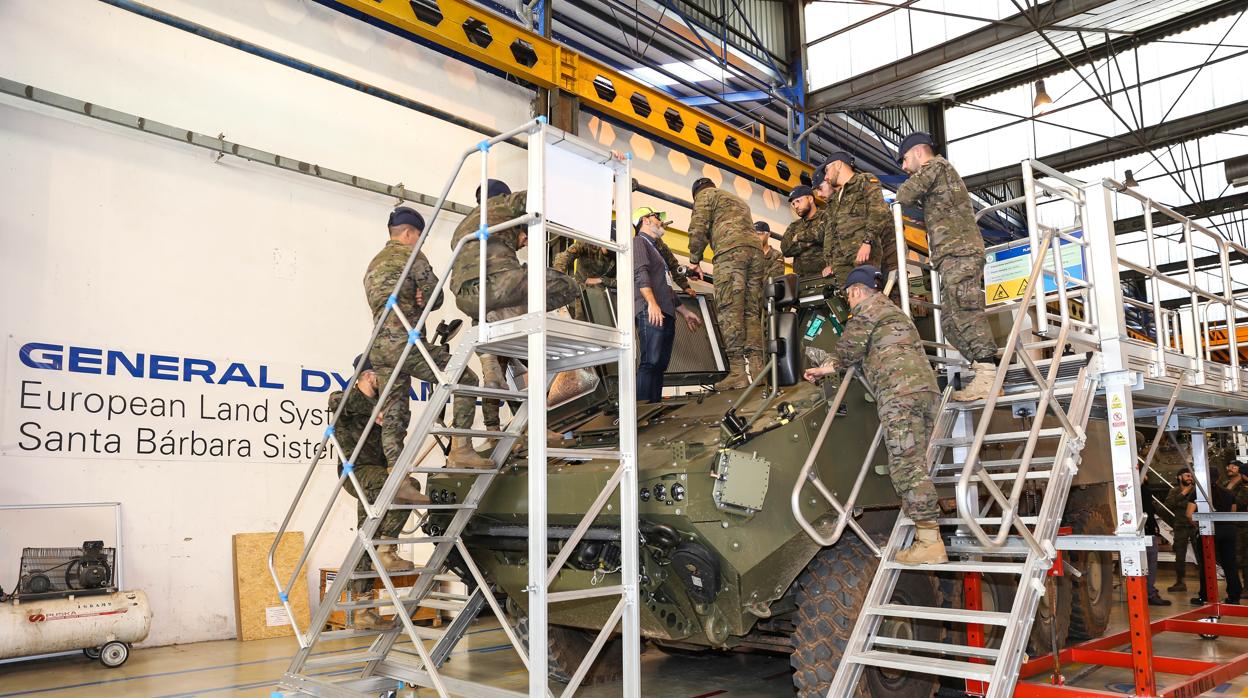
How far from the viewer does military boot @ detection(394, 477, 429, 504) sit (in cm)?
575

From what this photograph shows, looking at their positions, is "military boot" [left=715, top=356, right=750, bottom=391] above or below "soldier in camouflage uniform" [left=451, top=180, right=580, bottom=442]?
below

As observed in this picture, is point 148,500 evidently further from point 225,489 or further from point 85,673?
point 85,673

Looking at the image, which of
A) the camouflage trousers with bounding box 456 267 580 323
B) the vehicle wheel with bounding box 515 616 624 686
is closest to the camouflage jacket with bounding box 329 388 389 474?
the vehicle wheel with bounding box 515 616 624 686

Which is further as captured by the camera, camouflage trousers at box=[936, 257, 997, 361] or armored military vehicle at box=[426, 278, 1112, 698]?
camouflage trousers at box=[936, 257, 997, 361]

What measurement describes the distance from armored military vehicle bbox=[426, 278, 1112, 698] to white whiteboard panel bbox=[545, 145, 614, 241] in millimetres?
1211

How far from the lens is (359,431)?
661 centimetres

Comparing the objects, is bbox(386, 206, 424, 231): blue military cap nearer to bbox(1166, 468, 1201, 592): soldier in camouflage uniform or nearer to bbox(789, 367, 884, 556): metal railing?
bbox(789, 367, 884, 556): metal railing

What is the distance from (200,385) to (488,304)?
4.03 m

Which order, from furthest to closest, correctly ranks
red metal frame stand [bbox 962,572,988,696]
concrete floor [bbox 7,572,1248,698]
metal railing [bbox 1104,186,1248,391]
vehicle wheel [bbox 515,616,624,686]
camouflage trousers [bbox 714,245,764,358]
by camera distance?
camouflage trousers [bbox 714,245,764,358] < vehicle wheel [bbox 515,616,624,686] < concrete floor [bbox 7,572,1248,698] < metal railing [bbox 1104,186,1248,391] < red metal frame stand [bbox 962,572,988,696]

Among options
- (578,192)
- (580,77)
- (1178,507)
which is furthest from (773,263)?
(1178,507)

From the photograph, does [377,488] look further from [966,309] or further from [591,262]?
[966,309]

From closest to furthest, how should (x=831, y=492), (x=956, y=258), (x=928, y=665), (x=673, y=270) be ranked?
(x=928, y=665) → (x=831, y=492) → (x=956, y=258) → (x=673, y=270)

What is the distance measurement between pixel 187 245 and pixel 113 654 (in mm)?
3312

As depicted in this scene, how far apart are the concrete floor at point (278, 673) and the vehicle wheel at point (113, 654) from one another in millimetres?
57
